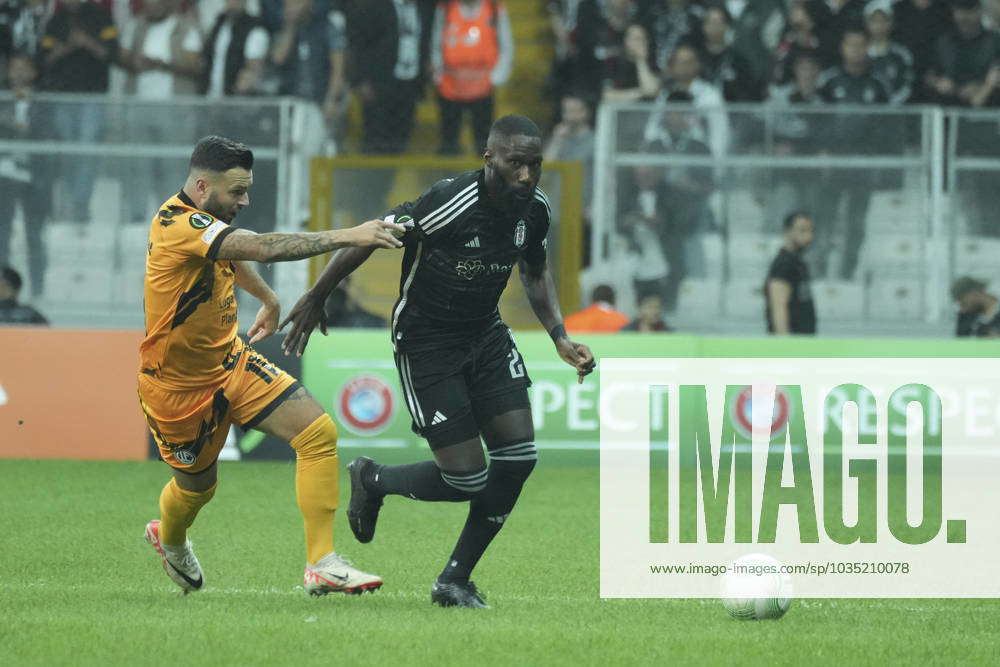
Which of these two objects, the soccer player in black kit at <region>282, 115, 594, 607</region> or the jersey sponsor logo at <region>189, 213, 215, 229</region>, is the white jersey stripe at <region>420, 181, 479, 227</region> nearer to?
the soccer player in black kit at <region>282, 115, 594, 607</region>

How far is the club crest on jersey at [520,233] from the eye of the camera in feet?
23.2

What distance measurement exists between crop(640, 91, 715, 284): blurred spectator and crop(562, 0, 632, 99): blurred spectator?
7.27 ft

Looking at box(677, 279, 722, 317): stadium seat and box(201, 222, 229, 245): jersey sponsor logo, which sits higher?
box(677, 279, 722, 317): stadium seat

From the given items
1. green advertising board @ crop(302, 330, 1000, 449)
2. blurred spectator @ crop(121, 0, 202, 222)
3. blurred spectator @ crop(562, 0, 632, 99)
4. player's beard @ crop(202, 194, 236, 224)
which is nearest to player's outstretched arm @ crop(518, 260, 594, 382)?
player's beard @ crop(202, 194, 236, 224)

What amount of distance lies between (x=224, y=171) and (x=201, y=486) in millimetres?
1482

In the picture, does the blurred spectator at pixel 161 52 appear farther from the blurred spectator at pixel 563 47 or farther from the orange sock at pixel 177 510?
the orange sock at pixel 177 510

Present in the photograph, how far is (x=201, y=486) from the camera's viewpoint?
7.27 m

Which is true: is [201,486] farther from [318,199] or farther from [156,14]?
[156,14]

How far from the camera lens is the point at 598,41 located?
1714 cm

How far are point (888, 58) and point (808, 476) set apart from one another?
5.37 meters

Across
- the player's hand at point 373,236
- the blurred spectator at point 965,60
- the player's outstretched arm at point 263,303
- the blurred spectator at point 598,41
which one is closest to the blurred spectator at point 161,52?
the blurred spectator at point 598,41

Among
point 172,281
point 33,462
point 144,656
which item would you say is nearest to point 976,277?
point 33,462

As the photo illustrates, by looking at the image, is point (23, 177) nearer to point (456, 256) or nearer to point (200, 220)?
point (200, 220)

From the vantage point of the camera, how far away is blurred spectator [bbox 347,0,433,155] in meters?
16.5
